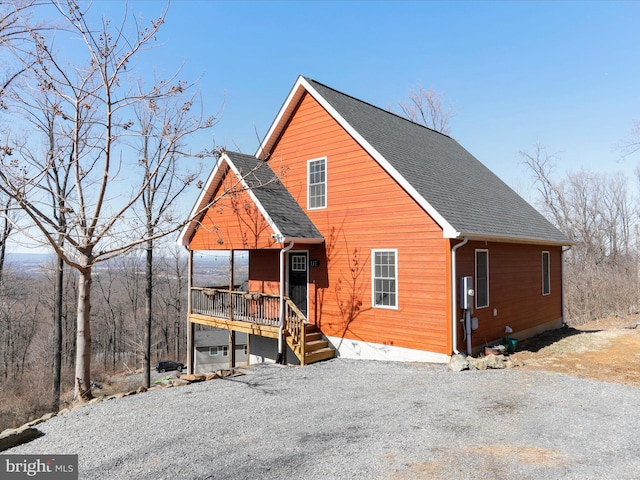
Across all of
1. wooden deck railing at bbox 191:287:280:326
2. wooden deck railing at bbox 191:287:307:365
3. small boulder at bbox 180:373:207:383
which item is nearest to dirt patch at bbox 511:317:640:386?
wooden deck railing at bbox 191:287:307:365

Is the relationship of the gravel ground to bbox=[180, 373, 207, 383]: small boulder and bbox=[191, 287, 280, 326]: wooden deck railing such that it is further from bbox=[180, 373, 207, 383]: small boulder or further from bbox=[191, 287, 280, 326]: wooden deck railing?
bbox=[191, 287, 280, 326]: wooden deck railing

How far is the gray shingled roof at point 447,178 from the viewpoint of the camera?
34.9ft

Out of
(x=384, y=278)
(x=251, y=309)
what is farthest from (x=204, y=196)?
(x=384, y=278)

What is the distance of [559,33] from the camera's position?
13.7 metres

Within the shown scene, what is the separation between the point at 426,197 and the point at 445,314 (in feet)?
9.89

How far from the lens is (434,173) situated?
12.5 meters

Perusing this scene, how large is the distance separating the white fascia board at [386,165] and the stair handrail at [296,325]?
14.5 ft

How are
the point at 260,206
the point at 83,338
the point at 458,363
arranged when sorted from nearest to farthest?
the point at 83,338
the point at 458,363
the point at 260,206

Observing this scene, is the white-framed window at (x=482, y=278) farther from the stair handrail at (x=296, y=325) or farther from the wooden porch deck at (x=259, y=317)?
the stair handrail at (x=296, y=325)

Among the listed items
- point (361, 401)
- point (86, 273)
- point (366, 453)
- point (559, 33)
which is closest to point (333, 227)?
point (361, 401)

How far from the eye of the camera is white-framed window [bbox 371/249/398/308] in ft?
34.6

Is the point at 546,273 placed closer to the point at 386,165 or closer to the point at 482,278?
the point at 482,278

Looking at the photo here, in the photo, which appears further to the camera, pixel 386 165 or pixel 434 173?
pixel 434 173

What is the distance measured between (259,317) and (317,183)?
4685mm
